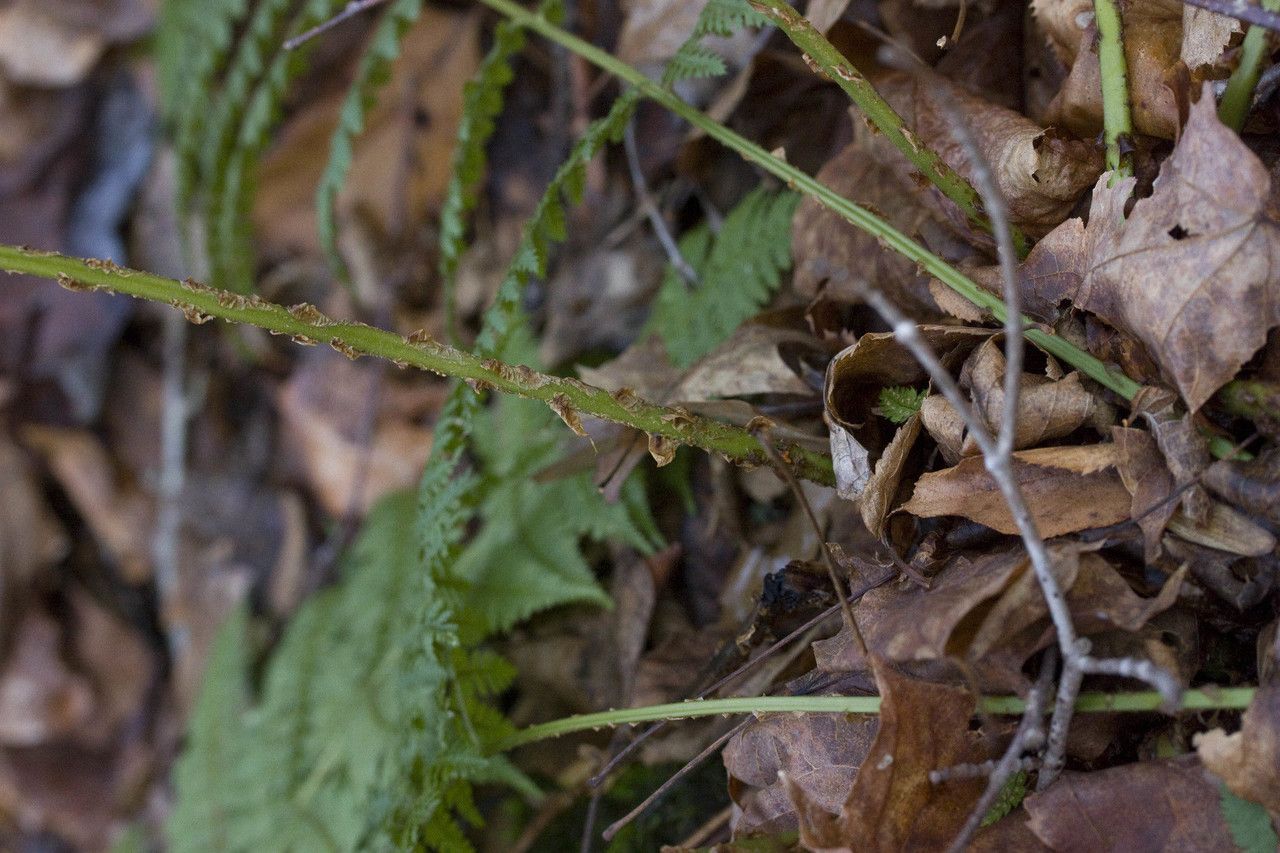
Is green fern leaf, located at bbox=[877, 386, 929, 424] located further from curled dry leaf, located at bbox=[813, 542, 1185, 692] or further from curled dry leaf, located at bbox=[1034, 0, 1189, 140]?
curled dry leaf, located at bbox=[1034, 0, 1189, 140]

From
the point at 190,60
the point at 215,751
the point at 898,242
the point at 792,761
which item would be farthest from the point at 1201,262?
the point at 190,60

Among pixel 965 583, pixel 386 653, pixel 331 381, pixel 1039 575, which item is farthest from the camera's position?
pixel 331 381

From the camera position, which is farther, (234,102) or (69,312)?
(69,312)

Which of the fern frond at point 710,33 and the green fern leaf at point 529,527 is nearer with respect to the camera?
the fern frond at point 710,33

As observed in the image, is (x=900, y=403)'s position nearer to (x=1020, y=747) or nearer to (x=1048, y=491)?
(x=1048, y=491)

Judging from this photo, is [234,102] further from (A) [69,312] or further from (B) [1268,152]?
(B) [1268,152]

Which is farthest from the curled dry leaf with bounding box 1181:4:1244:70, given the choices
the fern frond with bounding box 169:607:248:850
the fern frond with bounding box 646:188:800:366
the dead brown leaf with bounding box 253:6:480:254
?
the fern frond with bounding box 169:607:248:850

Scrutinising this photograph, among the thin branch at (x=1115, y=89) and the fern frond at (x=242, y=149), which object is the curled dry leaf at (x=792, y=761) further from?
the fern frond at (x=242, y=149)

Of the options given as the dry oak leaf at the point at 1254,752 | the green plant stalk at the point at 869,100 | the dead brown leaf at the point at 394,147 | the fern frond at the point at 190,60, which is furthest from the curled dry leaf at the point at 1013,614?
the fern frond at the point at 190,60

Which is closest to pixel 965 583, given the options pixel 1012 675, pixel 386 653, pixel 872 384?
pixel 1012 675
